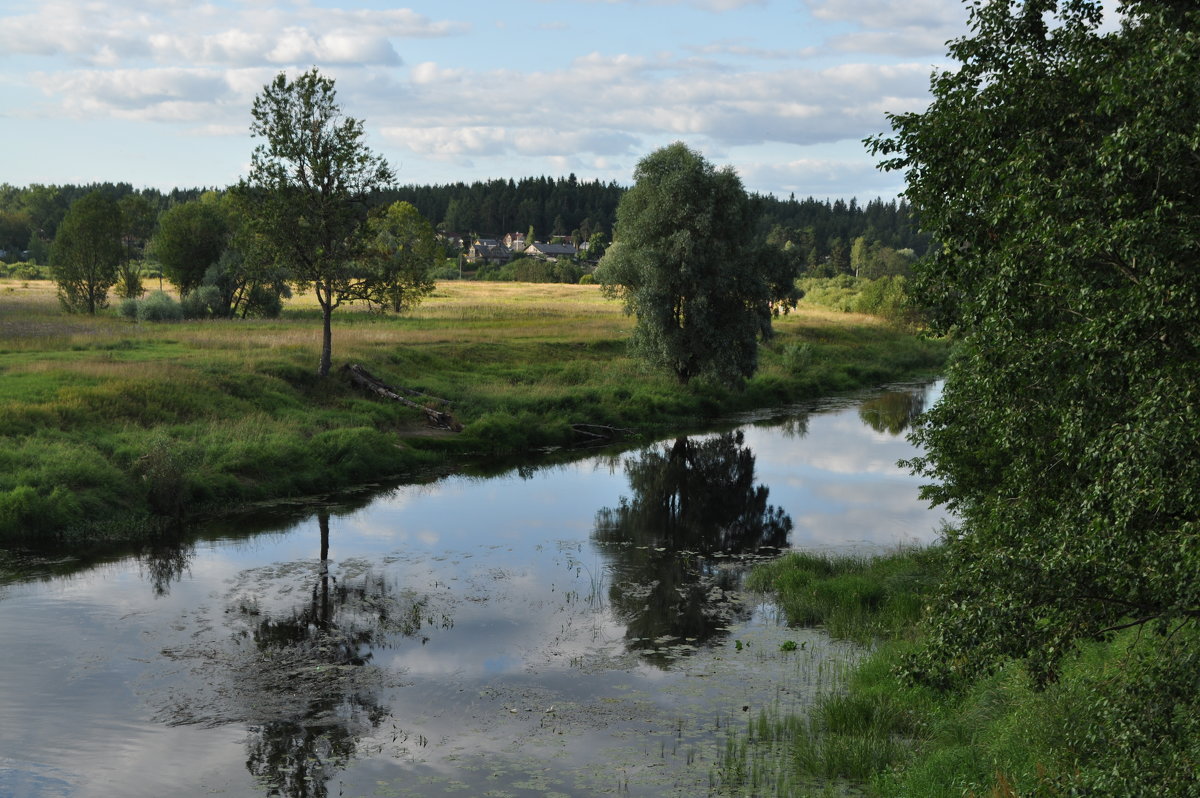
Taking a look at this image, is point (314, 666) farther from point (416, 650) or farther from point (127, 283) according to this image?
point (127, 283)

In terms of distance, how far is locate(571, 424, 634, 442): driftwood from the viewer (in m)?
39.2

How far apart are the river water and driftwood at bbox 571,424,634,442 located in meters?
10.3

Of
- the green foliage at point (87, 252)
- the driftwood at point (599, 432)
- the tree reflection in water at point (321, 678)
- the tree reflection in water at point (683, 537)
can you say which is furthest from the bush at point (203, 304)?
the tree reflection in water at point (321, 678)

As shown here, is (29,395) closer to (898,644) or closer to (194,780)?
(194,780)

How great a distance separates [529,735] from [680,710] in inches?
91.5

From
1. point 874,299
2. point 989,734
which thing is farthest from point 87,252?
point 874,299

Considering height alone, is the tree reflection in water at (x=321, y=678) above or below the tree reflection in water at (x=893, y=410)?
below

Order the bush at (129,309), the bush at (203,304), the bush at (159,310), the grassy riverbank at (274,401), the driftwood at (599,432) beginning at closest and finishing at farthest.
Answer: the grassy riverbank at (274,401) → the driftwood at (599,432) → the bush at (159,310) → the bush at (129,309) → the bush at (203,304)

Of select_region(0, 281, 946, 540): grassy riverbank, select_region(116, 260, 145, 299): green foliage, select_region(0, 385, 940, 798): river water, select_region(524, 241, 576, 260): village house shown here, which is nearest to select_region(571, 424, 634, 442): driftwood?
select_region(0, 281, 946, 540): grassy riverbank

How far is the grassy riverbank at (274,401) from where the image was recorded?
2412cm

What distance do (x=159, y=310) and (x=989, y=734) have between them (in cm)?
5288

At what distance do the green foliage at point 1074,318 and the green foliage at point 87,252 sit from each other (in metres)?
59.5

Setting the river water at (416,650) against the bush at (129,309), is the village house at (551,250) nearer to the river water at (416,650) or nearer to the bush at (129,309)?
the bush at (129,309)

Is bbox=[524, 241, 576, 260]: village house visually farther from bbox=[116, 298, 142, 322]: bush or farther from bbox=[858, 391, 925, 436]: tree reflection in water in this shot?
bbox=[858, 391, 925, 436]: tree reflection in water
